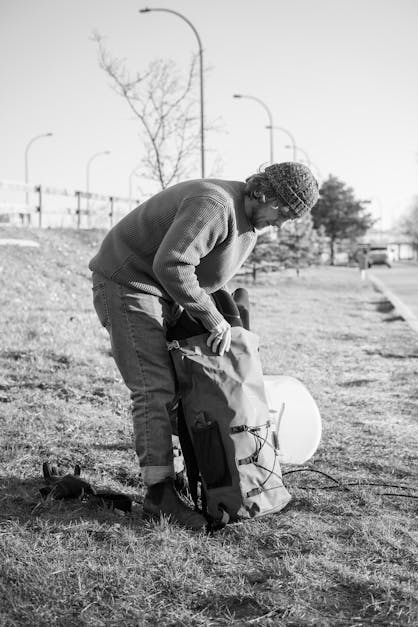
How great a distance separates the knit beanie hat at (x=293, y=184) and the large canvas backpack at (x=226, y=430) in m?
0.63

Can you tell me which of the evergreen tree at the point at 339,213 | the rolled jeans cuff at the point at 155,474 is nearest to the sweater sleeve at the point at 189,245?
the rolled jeans cuff at the point at 155,474

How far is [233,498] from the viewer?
3148 mm

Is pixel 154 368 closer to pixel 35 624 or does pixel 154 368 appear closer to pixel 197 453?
pixel 197 453

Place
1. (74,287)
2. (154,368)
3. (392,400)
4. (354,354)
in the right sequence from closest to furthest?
1. (154,368)
2. (392,400)
3. (354,354)
4. (74,287)

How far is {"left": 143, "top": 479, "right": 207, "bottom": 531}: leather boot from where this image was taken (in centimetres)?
313

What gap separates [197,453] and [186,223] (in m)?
0.99

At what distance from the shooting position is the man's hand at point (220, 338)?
3.22m

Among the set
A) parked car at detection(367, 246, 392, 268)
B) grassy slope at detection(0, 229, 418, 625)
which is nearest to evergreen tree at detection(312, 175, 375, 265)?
parked car at detection(367, 246, 392, 268)

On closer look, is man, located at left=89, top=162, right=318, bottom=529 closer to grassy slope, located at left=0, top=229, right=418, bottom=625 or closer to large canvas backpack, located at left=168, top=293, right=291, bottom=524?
large canvas backpack, located at left=168, top=293, right=291, bottom=524


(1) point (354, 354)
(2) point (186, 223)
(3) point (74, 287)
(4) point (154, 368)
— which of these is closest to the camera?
(2) point (186, 223)

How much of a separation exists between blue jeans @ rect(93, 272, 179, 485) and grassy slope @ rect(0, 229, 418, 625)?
30 centimetres

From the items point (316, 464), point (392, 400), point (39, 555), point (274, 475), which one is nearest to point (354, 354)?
point (392, 400)

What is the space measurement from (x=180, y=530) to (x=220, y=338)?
0.82m

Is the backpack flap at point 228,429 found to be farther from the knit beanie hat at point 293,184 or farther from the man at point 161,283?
the knit beanie hat at point 293,184
